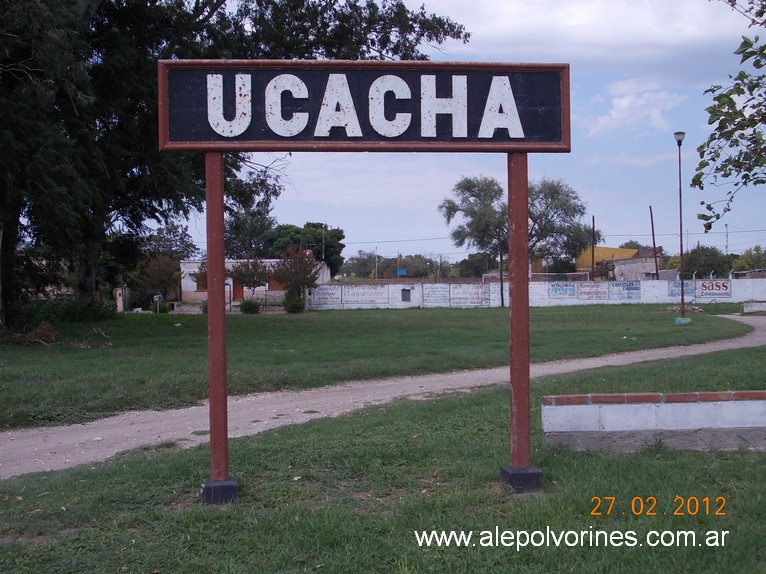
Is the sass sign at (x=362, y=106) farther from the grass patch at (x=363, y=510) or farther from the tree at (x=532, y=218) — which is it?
the tree at (x=532, y=218)

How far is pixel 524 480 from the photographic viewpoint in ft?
18.8

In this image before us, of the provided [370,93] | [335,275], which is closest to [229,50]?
[370,93]

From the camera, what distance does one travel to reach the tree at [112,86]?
16.4 m

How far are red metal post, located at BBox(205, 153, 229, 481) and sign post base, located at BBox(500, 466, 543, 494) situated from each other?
2.11 m

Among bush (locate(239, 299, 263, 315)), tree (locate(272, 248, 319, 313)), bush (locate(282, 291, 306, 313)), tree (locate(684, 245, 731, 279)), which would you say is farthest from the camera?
tree (locate(684, 245, 731, 279))

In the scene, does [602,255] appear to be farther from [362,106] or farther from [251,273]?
[362,106]

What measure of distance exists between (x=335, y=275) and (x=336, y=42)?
6434 cm

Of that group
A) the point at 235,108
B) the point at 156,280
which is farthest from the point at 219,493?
the point at 156,280

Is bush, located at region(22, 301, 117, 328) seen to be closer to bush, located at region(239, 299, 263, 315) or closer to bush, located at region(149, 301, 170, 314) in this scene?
bush, located at region(239, 299, 263, 315)

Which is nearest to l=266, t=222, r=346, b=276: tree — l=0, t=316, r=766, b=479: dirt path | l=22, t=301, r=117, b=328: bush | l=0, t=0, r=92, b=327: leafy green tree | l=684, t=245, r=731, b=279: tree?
l=684, t=245, r=731, b=279: tree

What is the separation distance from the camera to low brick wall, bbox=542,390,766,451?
21.9 ft

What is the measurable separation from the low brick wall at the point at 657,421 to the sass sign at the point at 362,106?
2.26 m

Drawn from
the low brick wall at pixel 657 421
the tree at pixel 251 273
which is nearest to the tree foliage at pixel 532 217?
the tree at pixel 251 273

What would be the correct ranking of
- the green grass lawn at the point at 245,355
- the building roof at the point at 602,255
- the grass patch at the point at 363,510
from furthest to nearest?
1. the building roof at the point at 602,255
2. the green grass lawn at the point at 245,355
3. the grass patch at the point at 363,510
